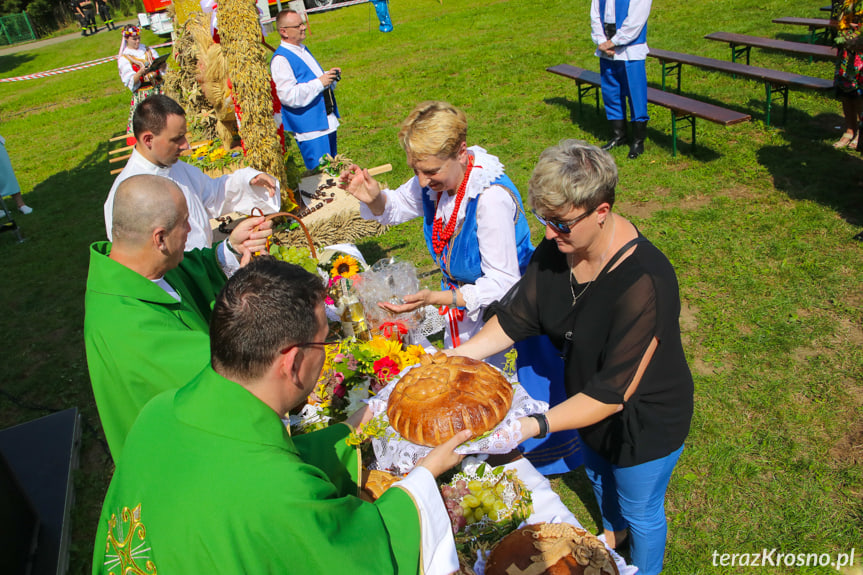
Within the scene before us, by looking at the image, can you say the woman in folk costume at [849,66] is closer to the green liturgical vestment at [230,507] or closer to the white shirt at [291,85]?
the white shirt at [291,85]

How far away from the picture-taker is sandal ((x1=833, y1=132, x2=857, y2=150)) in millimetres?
7340

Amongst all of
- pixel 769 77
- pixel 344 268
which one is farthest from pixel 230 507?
pixel 769 77

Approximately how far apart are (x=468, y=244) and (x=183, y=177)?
265 centimetres

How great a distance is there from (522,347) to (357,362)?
3.38 feet

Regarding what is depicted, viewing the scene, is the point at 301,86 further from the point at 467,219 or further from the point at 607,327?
the point at 607,327

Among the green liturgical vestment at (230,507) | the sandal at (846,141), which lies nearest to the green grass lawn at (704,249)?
the sandal at (846,141)

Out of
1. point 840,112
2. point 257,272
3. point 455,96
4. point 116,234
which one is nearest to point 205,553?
point 257,272

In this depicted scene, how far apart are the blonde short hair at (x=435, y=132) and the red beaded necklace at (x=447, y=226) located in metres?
0.18

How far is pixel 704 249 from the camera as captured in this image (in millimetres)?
5984

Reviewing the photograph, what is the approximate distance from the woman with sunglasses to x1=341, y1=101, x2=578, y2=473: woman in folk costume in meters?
0.34

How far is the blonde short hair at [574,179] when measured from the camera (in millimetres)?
2262

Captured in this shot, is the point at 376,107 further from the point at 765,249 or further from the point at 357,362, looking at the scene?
the point at 357,362

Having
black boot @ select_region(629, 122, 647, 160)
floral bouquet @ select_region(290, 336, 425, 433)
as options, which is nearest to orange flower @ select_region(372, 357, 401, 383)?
floral bouquet @ select_region(290, 336, 425, 433)

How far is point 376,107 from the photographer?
12.5 meters
